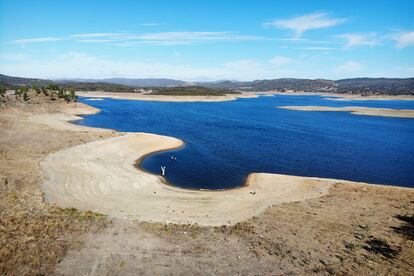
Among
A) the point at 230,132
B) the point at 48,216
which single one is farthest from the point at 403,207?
the point at 230,132

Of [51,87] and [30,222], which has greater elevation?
[51,87]

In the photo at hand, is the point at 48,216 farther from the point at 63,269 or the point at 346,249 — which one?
the point at 346,249

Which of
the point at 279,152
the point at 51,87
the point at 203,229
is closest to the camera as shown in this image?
the point at 203,229

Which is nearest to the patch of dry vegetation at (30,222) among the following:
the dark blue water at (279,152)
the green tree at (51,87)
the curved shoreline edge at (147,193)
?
the curved shoreline edge at (147,193)

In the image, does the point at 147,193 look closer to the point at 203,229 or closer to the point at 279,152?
the point at 203,229

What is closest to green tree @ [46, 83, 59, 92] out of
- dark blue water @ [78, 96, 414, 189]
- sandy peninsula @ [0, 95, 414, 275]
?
dark blue water @ [78, 96, 414, 189]

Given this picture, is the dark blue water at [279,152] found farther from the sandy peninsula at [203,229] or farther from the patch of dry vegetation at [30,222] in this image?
the patch of dry vegetation at [30,222]

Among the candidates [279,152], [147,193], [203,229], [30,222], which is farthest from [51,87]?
[203,229]
